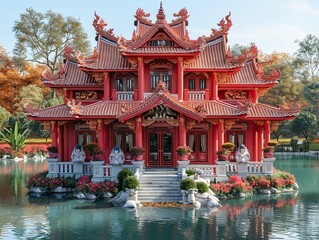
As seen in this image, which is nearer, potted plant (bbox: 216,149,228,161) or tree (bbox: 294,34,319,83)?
potted plant (bbox: 216,149,228,161)

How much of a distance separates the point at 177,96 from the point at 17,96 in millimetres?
40140

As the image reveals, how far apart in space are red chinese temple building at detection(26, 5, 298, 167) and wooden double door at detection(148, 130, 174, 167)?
50 millimetres

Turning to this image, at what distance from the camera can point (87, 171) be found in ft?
67.4

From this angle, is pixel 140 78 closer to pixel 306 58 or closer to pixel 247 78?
pixel 247 78

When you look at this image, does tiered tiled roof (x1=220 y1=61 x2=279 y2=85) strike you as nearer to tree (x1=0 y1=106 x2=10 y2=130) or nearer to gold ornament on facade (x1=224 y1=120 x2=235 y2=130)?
gold ornament on facade (x1=224 y1=120 x2=235 y2=130)

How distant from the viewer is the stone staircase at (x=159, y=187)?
55.7 feet

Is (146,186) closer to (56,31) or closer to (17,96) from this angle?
(17,96)

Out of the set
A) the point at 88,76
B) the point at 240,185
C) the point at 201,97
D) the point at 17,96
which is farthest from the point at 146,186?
the point at 17,96

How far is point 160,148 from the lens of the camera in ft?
67.7

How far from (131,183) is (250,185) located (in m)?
6.01

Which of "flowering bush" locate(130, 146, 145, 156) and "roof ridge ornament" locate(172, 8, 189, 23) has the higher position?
"roof ridge ornament" locate(172, 8, 189, 23)

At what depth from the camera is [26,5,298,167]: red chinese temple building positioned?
19125mm

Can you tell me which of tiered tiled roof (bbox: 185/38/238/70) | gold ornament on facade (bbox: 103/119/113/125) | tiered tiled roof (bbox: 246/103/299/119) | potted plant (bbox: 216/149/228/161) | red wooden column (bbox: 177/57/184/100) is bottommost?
potted plant (bbox: 216/149/228/161)

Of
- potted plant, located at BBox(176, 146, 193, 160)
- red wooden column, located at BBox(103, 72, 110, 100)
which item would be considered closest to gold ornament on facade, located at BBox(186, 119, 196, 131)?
potted plant, located at BBox(176, 146, 193, 160)
